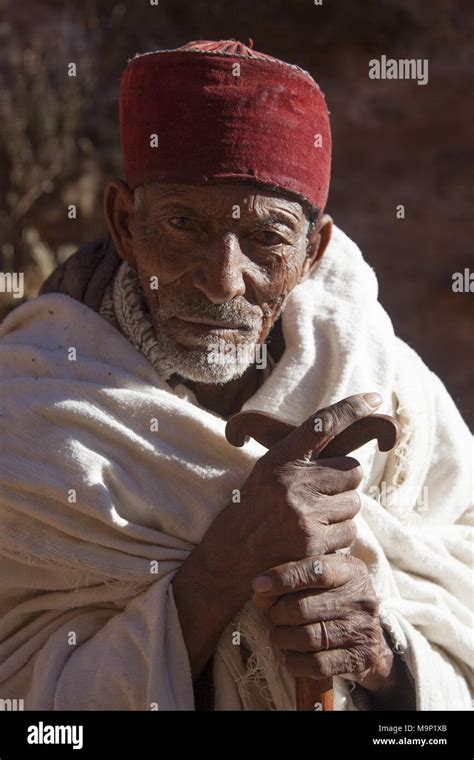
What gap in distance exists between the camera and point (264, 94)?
2820 mm

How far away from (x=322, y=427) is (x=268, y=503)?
22cm

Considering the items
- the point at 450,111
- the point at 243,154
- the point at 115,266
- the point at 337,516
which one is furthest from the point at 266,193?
the point at 450,111

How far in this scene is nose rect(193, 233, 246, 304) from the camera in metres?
2.71

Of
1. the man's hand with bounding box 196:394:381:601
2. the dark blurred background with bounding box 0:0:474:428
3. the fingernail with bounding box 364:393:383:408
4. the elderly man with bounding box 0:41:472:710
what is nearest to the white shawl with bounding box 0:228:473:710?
the elderly man with bounding box 0:41:472:710

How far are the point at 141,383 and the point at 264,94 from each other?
753 millimetres

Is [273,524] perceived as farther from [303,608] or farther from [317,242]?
[317,242]

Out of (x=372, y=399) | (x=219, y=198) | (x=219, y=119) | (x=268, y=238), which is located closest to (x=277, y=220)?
(x=268, y=238)

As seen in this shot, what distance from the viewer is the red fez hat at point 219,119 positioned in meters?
2.77

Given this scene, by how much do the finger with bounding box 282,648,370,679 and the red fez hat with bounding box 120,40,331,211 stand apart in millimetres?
1092

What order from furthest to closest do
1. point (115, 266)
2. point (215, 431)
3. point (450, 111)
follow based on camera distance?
point (450, 111)
point (115, 266)
point (215, 431)

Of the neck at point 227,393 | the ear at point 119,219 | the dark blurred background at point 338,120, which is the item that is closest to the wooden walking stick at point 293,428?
the neck at point 227,393

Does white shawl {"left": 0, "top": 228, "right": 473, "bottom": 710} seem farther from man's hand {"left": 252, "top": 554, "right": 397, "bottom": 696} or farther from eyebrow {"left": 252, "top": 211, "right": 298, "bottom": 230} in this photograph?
eyebrow {"left": 252, "top": 211, "right": 298, "bottom": 230}

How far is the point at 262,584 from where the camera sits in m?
2.51

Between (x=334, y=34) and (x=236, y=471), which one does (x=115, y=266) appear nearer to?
(x=236, y=471)
